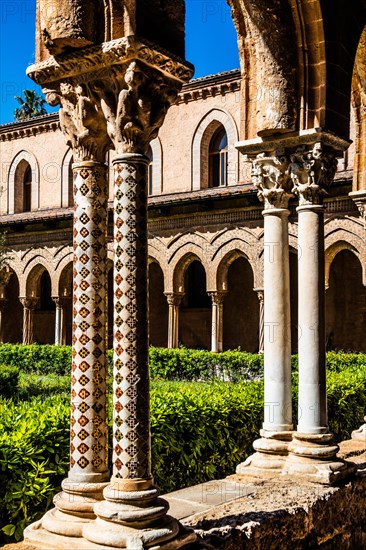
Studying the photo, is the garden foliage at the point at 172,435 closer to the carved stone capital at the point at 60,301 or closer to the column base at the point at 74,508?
the column base at the point at 74,508

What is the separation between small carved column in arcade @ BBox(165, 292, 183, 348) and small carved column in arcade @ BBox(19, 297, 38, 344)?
541 centimetres

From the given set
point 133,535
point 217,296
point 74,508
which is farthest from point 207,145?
point 133,535

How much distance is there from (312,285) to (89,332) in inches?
96.5

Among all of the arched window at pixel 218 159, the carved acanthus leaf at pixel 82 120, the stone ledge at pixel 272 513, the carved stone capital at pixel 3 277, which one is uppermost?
the arched window at pixel 218 159

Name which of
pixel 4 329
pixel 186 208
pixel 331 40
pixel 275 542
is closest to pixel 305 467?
pixel 275 542

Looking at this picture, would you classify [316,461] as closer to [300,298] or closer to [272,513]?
[272,513]

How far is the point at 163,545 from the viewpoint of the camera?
3428 mm

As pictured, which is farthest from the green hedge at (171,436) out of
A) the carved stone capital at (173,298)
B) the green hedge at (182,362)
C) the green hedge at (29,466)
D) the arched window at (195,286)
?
the arched window at (195,286)

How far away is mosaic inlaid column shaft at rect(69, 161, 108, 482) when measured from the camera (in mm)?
3771

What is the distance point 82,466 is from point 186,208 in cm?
1685

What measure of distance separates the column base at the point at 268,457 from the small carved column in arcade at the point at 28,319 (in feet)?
59.3

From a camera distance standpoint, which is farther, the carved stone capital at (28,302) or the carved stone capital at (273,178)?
the carved stone capital at (28,302)

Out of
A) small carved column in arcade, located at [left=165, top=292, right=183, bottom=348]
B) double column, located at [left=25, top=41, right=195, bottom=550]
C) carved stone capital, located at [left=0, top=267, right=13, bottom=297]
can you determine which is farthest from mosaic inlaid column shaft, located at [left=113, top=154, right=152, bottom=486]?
carved stone capital, located at [left=0, top=267, right=13, bottom=297]

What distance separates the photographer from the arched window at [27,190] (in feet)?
88.9
